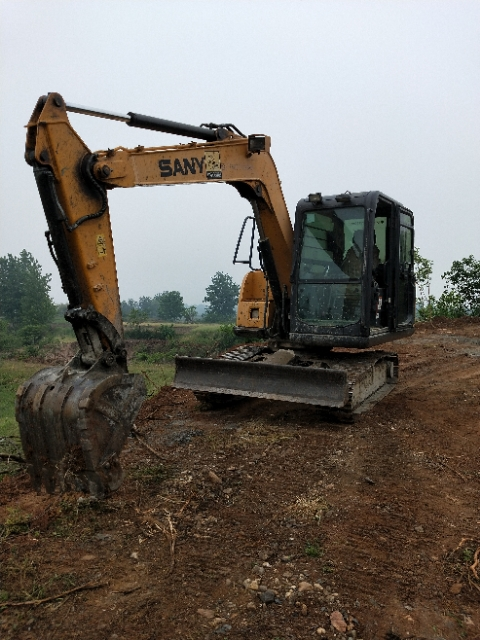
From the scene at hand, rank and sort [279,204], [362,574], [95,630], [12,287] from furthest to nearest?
[12,287]
[279,204]
[362,574]
[95,630]

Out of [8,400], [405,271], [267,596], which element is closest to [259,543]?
[267,596]

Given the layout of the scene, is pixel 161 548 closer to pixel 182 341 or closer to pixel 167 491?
pixel 167 491

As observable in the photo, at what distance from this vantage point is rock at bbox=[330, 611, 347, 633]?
2.89 meters

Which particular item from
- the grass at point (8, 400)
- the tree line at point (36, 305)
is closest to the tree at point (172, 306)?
the tree line at point (36, 305)

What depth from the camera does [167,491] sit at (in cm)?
452

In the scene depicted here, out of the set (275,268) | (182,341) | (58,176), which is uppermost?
(58,176)

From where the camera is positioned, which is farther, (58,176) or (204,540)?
(58,176)

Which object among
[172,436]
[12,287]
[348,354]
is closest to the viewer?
[172,436]

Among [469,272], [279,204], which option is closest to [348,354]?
[279,204]

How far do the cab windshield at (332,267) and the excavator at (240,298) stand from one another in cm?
1

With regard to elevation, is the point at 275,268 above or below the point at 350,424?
above

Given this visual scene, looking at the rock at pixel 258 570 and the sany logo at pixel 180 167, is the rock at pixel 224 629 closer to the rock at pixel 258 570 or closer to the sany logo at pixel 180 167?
the rock at pixel 258 570

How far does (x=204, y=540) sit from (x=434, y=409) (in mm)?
4753

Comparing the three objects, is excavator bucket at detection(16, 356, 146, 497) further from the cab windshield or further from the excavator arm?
the cab windshield
